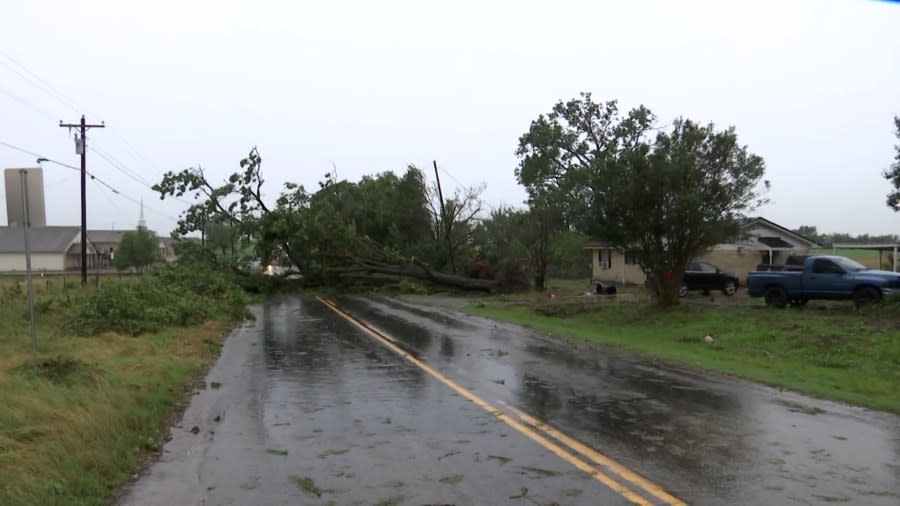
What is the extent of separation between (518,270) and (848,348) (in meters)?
23.9

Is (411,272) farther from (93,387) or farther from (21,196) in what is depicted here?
(93,387)

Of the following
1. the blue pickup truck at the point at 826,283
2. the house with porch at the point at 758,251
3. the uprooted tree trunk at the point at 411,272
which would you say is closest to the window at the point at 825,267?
the blue pickup truck at the point at 826,283

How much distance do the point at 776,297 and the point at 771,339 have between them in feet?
23.1

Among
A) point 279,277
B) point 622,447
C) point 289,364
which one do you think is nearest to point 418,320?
point 289,364

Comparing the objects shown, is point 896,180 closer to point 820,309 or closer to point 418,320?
point 820,309

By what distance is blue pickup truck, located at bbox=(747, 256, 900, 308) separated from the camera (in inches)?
802

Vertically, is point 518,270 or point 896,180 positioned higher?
point 896,180

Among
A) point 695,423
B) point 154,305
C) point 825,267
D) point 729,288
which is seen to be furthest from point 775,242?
point 695,423

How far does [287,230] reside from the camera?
1443 inches

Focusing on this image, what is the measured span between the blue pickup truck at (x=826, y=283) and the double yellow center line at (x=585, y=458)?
15.2 m

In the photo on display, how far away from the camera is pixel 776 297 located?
75.3 ft

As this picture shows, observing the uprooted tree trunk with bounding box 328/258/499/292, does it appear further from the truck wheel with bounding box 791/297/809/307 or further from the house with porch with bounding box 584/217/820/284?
the truck wheel with bounding box 791/297/809/307

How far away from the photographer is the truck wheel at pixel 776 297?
22.6 m

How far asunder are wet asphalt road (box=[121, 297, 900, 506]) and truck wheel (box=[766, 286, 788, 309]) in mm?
11342
